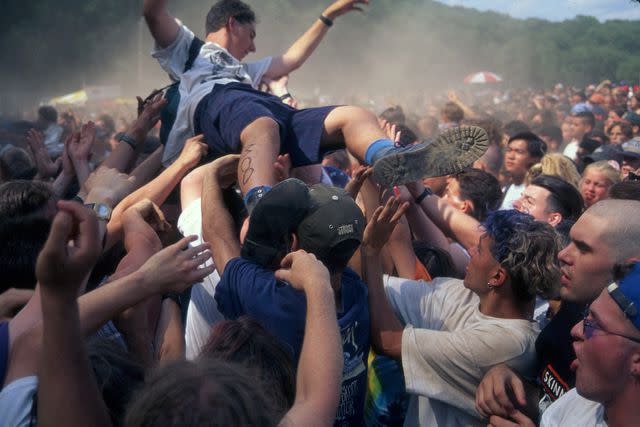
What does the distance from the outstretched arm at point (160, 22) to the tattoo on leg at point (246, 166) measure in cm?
109

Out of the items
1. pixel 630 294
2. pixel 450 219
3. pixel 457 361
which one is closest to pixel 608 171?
pixel 450 219

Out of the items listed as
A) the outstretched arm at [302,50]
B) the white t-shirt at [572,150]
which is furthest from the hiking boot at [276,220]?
the white t-shirt at [572,150]

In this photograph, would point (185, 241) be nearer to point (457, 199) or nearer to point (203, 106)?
point (203, 106)

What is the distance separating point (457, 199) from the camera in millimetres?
4672

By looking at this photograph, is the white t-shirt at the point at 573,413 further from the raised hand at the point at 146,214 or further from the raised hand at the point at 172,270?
the raised hand at the point at 146,214

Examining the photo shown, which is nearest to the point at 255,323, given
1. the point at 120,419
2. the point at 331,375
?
the point at 331,375

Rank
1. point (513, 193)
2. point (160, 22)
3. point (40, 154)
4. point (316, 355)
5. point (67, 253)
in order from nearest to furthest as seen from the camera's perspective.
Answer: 1. point (67, 253)
2. point (316, 355)
3. point (160, 22)
4. point (40, 154)
5. point (513, 193)

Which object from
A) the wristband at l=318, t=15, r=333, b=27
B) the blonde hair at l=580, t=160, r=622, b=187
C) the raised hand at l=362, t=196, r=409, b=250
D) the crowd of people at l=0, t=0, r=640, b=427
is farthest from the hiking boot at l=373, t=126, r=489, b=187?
the blonde hair at l=580, t=160, r=622, b=187

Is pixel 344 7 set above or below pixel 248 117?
above

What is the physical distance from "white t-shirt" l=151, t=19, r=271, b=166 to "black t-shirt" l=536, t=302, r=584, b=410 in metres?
2.25

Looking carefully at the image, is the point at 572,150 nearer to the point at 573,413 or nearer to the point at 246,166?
the point at 246,166

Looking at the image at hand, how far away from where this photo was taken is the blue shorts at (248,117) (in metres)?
3.63

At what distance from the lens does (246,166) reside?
3.15 metres

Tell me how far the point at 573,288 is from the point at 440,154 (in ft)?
3.21
